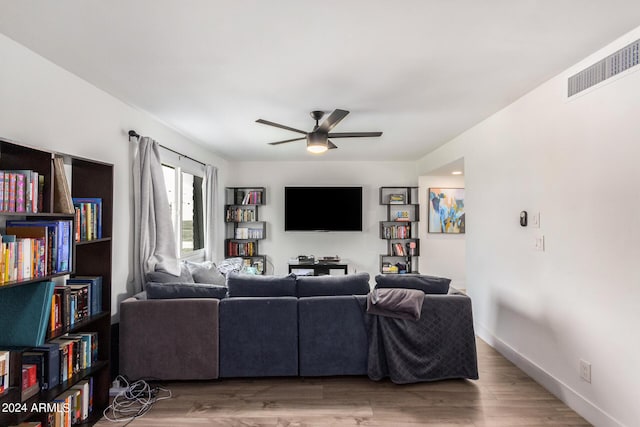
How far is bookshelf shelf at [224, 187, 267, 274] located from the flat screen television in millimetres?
536

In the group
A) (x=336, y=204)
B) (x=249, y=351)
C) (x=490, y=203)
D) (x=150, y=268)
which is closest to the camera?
(x=249, y=351)

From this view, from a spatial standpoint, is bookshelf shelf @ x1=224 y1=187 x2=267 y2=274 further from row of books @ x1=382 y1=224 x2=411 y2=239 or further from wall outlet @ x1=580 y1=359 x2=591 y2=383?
wall outlet @ x1=580 y1=359 x2=591 y2=383

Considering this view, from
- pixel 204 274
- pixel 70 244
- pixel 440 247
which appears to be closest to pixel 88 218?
pixel 70 244

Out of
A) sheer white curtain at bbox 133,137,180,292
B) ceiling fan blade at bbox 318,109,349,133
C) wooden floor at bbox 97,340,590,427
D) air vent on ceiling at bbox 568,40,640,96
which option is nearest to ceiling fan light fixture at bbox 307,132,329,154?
ceiling fan blade at bbox 318,109,349,133

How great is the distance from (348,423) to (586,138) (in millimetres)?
2505

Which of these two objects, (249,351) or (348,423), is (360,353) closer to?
(348,423)

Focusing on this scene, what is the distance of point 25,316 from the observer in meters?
2.02

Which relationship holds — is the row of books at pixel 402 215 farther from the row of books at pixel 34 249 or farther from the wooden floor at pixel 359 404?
the row of books at pixel 34 249

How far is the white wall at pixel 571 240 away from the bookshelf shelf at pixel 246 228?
159 inches

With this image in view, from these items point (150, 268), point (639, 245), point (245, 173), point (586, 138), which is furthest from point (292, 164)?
point (639, 245)

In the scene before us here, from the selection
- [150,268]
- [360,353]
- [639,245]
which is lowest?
[360,353]

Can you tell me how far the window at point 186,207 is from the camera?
15.6 ft

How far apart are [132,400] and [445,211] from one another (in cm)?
568

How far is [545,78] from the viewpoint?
9.34 ft
